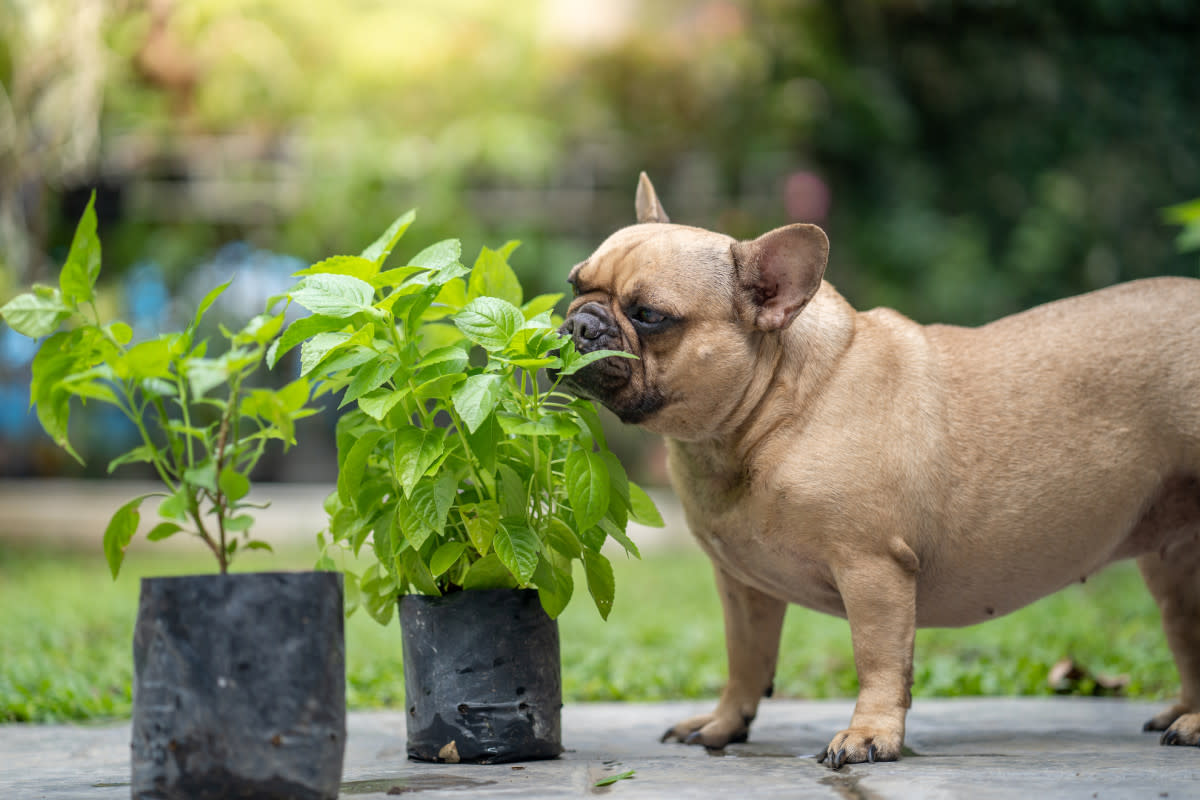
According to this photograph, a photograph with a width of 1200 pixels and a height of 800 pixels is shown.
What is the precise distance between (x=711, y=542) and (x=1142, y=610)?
4.48 m

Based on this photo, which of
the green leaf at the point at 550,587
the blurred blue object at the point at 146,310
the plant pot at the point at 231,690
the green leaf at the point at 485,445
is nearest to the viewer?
the plant pot at the point at 231,690

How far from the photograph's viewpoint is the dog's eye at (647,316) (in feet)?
9.73

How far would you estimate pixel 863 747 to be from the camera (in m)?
2.72

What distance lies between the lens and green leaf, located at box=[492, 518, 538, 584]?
2.63 m

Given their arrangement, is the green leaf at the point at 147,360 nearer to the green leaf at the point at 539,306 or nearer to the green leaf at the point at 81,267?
the green leaf at the point at 81,267

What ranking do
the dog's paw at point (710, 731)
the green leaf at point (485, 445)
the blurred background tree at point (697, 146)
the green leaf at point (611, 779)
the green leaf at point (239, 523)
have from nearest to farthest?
the green leaf at point (239, 523) < the green leaf at point (611, 779) < the green leaf at point (485, 445) < the dog's paw at point (710, 731) < the blurred background tree at point (697, 146)

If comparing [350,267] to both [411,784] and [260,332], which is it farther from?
[411,784]

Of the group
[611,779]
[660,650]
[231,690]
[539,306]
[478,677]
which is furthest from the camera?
[660,650]

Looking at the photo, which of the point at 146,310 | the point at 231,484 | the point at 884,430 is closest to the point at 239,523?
the point at 231,484

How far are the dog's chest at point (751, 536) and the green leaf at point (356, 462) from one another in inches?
37.4

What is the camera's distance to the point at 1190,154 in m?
10.5

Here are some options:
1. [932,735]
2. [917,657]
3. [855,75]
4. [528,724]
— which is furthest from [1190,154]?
[528,724]

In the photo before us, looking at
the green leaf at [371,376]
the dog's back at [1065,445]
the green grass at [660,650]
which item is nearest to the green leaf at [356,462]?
the green leaf at [371,376]

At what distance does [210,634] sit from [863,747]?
5.08ft
